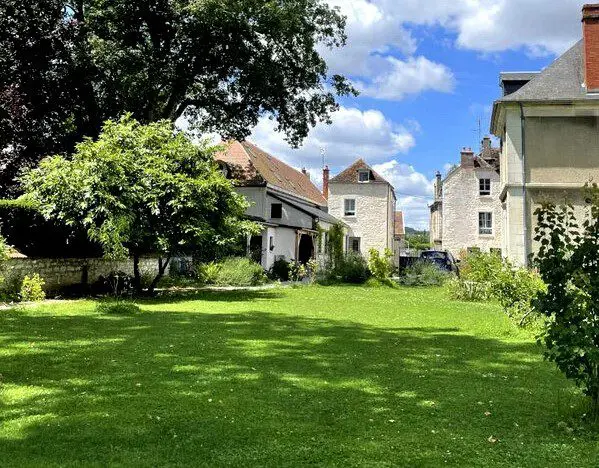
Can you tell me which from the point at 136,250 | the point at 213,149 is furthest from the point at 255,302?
the point at 213,149

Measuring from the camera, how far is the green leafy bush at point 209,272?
2348cm

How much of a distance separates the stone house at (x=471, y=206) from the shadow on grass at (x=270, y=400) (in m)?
35.0

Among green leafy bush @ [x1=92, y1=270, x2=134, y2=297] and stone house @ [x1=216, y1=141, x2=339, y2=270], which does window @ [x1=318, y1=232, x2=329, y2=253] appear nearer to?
stone house @ [x1=216, y1=141, x2=339, y2=270]

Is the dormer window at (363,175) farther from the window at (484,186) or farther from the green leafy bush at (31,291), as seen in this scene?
the green leafy bush at (31,291)

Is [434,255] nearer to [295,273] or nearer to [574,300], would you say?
[295,273]

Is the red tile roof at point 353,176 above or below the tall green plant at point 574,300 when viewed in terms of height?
above

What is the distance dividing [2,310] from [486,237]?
37.3 m

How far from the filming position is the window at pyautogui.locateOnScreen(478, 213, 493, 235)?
42.8 meters

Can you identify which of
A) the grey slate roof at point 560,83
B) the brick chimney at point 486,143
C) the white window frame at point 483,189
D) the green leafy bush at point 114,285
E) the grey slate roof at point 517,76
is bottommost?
the green leafy bush at point 114,285

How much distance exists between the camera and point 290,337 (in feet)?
31.7

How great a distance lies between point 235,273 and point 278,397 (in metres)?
18.1

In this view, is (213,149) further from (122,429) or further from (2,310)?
(122,429)

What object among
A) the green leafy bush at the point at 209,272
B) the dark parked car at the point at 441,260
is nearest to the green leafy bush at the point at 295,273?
the green leafy bush at the point at 209,272

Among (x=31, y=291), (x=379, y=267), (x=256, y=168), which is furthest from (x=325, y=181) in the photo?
(x=31, y=291)
